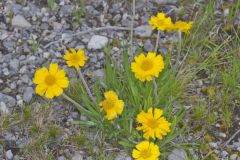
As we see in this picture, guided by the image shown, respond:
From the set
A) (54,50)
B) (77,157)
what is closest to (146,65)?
(77,157)

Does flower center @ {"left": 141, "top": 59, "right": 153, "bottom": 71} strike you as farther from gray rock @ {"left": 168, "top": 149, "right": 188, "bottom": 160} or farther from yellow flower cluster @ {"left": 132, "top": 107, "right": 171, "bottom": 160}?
gray rock @ {"left": 168, "top": 149, "right": 188, "bottom": 160}

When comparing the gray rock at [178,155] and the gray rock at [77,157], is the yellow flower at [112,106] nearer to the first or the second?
the gray rock at [77,157]

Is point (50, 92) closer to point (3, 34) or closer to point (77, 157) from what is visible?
point (77, 157)

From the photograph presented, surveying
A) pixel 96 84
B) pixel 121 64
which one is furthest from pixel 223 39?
pixel 96 84

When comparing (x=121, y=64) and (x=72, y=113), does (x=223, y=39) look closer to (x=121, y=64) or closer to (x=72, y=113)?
(x=121, y=64)

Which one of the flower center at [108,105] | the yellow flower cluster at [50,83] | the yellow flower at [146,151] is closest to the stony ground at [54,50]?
the yellow flower at [146,151]

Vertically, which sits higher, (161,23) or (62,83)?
(161,23)
